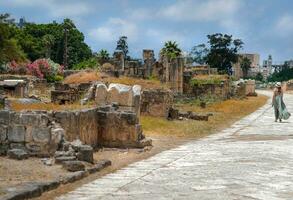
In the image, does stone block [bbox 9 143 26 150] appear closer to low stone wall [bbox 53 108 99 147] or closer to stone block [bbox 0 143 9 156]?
stone block [bbox 0 143 9 156]

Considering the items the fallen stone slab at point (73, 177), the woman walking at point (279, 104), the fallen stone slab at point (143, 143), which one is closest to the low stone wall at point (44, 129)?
the fallen stone slab at point (143, 143)

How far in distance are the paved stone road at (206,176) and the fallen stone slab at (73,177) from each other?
332 millimetres

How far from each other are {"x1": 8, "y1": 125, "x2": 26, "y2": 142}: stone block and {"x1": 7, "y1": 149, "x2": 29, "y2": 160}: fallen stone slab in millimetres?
407

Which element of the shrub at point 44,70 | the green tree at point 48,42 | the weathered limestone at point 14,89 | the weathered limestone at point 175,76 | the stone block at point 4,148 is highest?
the green tree at point 48,42

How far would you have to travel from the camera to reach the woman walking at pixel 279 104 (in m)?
25.6

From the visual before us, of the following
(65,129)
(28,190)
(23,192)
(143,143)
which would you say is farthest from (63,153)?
(143,143)

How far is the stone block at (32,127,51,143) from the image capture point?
12.5m

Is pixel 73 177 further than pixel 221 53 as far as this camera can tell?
No

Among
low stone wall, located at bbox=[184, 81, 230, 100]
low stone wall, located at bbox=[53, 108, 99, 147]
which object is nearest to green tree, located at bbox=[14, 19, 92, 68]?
low stone wall, located at bbox=[184, 81, 230, 100]

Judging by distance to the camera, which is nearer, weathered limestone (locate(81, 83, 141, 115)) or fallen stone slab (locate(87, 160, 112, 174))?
fallen stone slab (locate(87, 160, 112, 174))

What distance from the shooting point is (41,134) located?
41.1 ft

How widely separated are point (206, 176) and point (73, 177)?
2329mm

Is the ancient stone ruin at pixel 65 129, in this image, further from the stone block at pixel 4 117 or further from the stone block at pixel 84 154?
the stone block at pixel 84 154

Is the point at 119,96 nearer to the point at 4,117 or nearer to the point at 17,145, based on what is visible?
the point at 4,117
